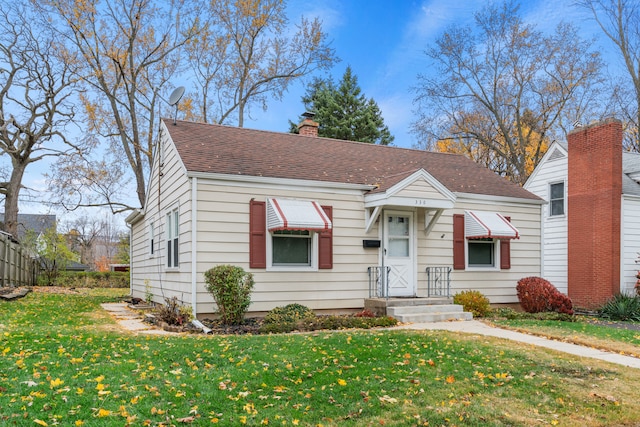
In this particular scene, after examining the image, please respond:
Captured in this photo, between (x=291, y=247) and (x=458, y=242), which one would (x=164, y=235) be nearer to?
(x=291, y=247)

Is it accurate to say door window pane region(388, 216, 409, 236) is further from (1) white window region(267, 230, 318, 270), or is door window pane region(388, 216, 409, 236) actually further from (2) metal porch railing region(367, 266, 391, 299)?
(1) white window region(267, 230, 318, 270)

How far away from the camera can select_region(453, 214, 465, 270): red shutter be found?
13.1m

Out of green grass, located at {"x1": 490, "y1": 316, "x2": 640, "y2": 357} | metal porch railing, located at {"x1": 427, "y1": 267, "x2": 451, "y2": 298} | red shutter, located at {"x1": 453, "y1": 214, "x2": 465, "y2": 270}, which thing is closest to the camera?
green grass, located at {"x1": 490, "y1": 316, "x2": 640, "y2": 357}

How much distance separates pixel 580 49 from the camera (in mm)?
24766

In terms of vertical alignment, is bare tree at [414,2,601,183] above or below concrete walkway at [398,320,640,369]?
above

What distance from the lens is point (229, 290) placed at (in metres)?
9.66

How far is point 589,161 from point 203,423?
580 inches

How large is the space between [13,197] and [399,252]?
22089mm

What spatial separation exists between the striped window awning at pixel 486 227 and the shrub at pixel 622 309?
332 centimetres

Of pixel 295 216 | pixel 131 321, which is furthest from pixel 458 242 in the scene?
pixel 131 321

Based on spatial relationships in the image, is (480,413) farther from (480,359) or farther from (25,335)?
(25,335)

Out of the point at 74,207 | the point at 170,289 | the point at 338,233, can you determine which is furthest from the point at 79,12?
the point at 338,233

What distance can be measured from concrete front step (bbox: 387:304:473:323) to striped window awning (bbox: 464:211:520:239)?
83.2 inches

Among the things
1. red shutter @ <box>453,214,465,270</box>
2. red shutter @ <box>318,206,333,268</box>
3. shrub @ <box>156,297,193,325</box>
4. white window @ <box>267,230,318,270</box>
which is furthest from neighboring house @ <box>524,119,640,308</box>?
shrub @ <box>156,297,193,325</box>
